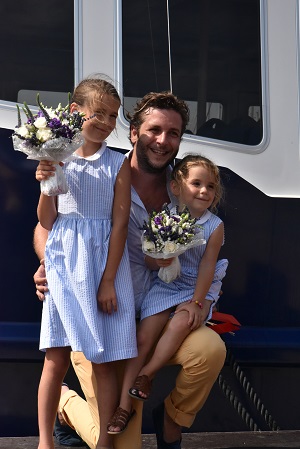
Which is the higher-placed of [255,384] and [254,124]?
[254,124]

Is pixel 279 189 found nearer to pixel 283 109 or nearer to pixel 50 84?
pixel 283 109

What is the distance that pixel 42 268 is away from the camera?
4523 millimetres

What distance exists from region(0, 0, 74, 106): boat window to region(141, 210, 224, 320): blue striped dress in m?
0.97

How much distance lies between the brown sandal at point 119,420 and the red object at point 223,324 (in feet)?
Answer: 1.96

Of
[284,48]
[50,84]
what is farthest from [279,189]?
[50,84]

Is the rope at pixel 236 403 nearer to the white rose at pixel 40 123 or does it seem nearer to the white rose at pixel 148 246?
the white rose at pixel 148 246

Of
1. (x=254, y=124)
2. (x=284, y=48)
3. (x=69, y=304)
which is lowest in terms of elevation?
(x=69, y=304)

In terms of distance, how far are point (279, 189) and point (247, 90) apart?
501 millimetres

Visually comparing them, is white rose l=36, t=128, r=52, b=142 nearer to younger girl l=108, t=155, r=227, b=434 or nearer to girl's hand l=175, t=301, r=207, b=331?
younger girl l=108, t=155, r=227, b=434

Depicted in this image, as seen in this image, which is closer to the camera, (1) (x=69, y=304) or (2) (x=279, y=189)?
(1) (x=69, y=304)

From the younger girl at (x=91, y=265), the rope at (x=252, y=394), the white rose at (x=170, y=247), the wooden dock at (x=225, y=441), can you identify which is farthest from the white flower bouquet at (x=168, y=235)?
the wooden dock at (x=225, y=441)

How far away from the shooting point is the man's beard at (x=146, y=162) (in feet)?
14.9

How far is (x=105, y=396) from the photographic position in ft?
14.1

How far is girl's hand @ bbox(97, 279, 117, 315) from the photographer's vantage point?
4.26 metres
